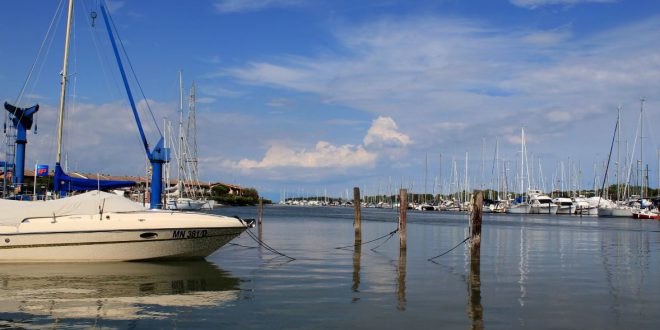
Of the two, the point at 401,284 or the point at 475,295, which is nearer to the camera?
the point at 475,295

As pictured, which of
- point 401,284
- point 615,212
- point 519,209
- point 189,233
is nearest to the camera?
point 401,284

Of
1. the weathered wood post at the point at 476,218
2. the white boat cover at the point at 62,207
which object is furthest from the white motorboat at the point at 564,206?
the white boat cover at the point at 62,207

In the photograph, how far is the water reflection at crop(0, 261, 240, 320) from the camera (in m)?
14.4

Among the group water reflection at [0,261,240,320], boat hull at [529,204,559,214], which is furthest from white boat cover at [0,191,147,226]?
boat hull at [529,204,559,214]

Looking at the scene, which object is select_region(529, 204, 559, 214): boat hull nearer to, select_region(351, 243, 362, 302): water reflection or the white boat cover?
select_region(351, 243, 362, 302): water reflection

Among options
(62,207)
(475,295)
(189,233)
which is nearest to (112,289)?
(189,233)

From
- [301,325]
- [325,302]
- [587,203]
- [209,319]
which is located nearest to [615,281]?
[325,302]

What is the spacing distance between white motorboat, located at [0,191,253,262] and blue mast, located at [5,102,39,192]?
67.4 feet

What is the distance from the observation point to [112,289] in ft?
56.6

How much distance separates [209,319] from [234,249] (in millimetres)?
17080

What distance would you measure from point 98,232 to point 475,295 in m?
13.2

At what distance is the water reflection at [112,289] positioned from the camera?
1442cm

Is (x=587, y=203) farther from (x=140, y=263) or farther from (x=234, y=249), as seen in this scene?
(x=140, y=263)

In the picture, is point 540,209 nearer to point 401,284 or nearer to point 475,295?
point 401,284
